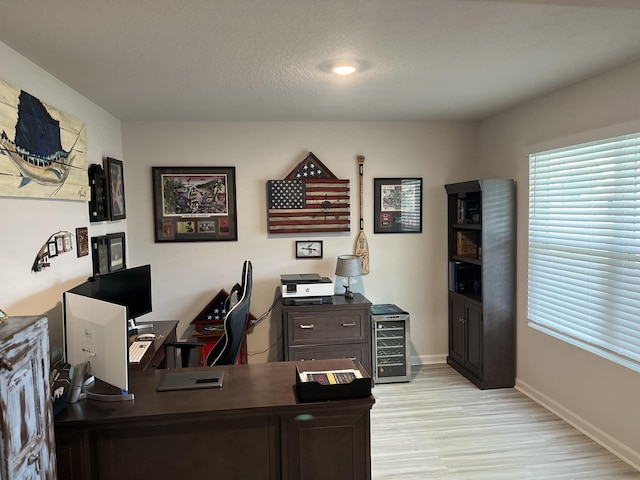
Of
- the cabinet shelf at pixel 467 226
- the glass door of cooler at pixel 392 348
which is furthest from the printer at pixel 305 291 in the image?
the cabinet shelf at pixel 467 226

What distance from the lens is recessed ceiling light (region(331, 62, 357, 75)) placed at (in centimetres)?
253

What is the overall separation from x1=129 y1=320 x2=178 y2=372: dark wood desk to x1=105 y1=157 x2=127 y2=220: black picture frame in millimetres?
991

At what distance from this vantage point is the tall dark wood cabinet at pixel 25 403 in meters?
1.31

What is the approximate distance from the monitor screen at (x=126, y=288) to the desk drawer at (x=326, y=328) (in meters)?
1.21

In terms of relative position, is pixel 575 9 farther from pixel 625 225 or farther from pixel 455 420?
pixel 455 420

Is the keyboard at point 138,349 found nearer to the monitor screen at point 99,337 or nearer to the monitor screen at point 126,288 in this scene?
the monitor screen at point 126,288

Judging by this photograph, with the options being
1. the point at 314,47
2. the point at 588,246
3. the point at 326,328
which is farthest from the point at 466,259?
the point at 314,47

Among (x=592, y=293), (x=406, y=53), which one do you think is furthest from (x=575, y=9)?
(x=592, y=293)

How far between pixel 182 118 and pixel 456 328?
3307 mm

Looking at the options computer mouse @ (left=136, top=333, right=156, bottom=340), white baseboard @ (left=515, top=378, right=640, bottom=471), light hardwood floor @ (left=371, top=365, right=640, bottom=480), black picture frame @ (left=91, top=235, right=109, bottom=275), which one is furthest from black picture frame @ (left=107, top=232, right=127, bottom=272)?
white baseboard @ (left=515, top=378, right=640, bottom=471)

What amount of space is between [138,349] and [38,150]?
1326 millimetres

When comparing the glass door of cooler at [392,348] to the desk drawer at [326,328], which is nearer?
the desk drawer at [326,328]

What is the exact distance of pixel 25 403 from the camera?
4.66 ft

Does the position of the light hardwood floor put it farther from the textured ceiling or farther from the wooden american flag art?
the textured ceiling
